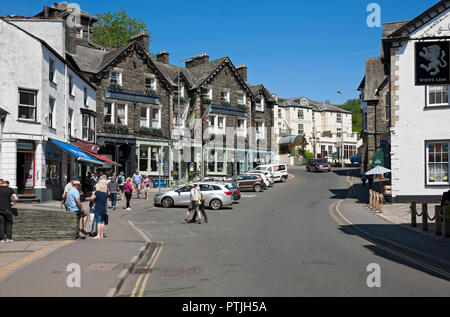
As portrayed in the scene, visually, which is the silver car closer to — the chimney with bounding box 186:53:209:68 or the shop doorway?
the shop doorway

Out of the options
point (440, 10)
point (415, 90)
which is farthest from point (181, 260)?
point (440, 10)

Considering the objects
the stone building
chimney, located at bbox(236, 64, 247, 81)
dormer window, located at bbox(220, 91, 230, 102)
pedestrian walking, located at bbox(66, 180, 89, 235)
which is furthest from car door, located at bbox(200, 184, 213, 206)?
the stone building

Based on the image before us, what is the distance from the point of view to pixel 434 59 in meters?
13.5

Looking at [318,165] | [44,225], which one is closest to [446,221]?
[44,225]

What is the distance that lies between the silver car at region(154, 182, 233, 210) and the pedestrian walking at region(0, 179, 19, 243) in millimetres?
13372

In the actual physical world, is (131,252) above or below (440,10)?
below

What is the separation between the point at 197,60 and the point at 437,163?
32.5 metres

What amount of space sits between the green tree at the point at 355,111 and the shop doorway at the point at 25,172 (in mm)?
95309

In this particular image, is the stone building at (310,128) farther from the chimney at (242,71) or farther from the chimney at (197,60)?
the chimney at (197,60)

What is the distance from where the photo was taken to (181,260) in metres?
11.7

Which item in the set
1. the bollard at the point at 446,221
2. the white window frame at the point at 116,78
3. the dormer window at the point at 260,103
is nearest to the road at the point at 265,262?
the bollard at the point at 446,221
